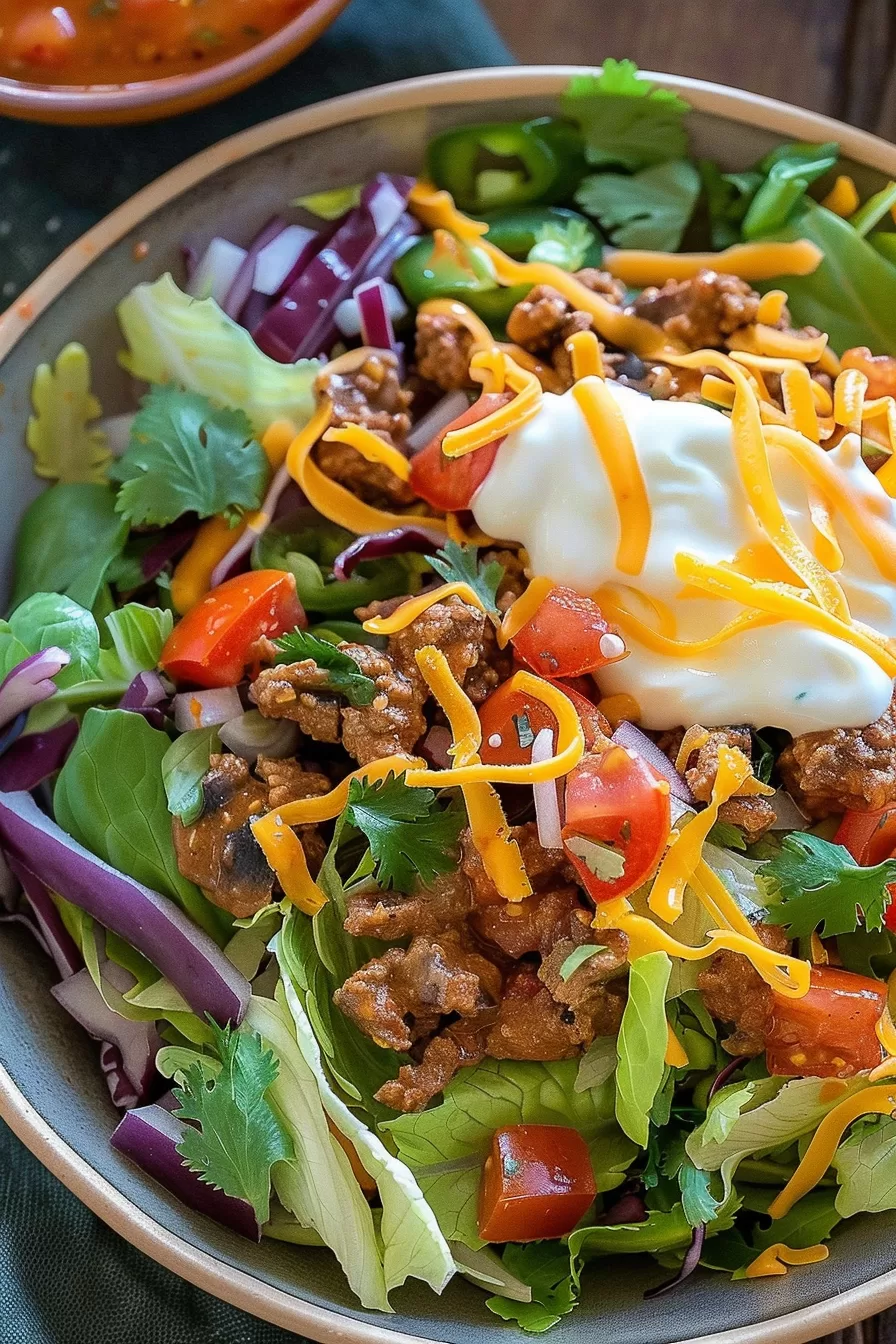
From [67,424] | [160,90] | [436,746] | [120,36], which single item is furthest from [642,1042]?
[120,36]

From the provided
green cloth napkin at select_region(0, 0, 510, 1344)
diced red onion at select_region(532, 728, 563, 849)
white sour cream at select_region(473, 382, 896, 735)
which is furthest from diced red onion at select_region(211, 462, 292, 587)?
green cloth napkin at select_region(0, 0, 510, 1344)

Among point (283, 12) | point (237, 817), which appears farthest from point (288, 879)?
point (283, 12)

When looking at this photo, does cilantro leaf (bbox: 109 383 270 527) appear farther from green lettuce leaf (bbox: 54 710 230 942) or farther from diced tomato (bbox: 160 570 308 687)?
green lettuce leaf (bbox: 54 710 230 942)

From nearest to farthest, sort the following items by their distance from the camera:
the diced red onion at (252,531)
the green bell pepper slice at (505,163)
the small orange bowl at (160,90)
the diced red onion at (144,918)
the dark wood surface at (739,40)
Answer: the diced red onion at (144,918)
the diced red onion at (252,531)
the small orange bowl at (160,90)
the green bell pepper slice at (505,163)
the dark wood surface at (739,40)

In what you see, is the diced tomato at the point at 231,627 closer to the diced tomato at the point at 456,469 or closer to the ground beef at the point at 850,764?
the diced tomato at the point at 456,469

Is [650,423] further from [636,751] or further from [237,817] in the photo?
[237,817]

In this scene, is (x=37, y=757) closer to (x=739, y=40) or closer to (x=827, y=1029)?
(x=827, y=1029)

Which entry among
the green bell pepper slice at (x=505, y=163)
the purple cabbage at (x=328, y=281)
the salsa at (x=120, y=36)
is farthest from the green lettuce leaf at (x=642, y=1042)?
the salsa at (x=120, y=36)
